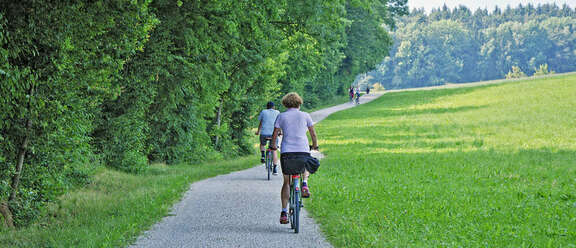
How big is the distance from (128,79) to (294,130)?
7.75m

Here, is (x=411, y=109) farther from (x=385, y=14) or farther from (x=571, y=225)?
(x=571, y=225)

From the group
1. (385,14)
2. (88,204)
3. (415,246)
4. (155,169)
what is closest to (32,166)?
(88,204)

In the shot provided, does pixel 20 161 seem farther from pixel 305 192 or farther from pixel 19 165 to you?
pixel 305 192

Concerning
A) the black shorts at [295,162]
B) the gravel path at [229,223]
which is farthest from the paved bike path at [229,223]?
the black shorts at [295,162]

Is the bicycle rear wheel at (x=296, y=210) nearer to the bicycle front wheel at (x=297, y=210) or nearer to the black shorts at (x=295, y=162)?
the bicycle front wheel at (x=297, y=210)

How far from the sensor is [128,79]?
595 inches

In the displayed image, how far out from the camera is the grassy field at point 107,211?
320 inches

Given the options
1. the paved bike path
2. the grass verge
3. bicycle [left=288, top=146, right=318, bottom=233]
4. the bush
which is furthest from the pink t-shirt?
the bush

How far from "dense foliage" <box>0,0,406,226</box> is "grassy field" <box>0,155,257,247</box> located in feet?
1.53

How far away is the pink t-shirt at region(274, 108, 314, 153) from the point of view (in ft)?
28.1

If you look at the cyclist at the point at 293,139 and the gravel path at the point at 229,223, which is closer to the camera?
the gravel path at the point at 229,223

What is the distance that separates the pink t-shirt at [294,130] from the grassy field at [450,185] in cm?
127

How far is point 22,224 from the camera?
369 inches

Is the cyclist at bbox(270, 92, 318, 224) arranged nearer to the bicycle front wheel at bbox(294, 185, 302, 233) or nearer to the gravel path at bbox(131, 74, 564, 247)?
the bicycle front wheel at bbox(294, 185, 302, 233)
